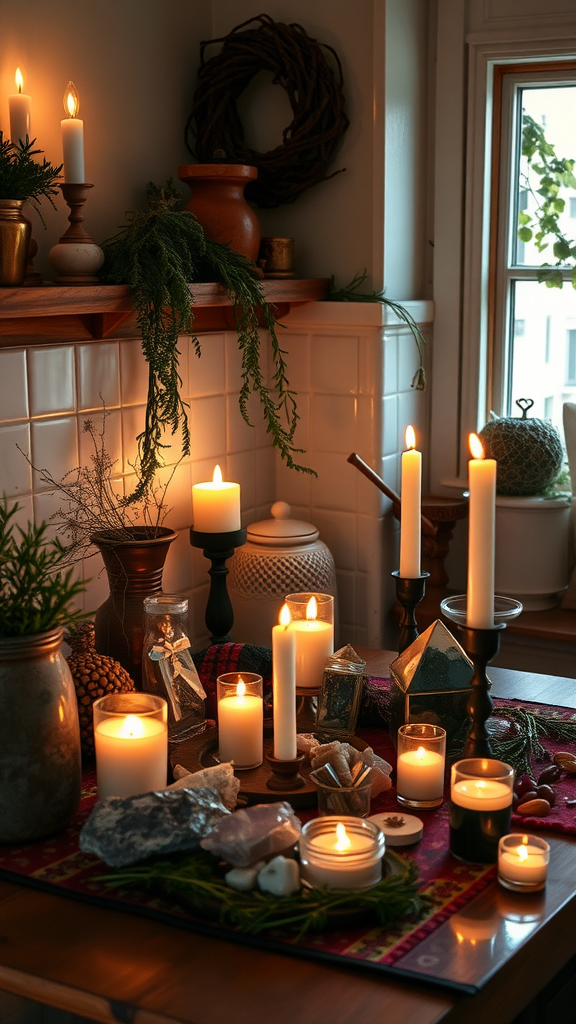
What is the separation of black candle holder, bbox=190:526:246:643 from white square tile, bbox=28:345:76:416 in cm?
32

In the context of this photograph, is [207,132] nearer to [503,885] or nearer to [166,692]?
[166,692]

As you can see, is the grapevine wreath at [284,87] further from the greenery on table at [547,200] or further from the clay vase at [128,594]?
the clay vase at [128,594]

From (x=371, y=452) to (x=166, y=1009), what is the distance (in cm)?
159

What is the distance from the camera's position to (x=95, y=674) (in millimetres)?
1445

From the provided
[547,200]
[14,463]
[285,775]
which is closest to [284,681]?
[285,775]

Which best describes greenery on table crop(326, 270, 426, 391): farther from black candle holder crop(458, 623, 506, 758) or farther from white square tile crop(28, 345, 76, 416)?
black candle holder crop(458, 623, 506, 758)

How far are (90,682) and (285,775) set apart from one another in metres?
0.31

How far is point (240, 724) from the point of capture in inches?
52.7

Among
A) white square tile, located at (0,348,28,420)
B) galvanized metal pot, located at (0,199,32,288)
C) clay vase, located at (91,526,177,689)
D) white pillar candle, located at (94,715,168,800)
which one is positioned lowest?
white pillar candle, located at (94,715,168,800)

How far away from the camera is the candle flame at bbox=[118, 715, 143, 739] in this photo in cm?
123

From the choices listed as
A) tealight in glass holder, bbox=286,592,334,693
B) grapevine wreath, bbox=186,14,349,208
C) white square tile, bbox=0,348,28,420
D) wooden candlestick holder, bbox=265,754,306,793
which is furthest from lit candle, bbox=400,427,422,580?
grapevine wreath, bbox=186,14,349,208

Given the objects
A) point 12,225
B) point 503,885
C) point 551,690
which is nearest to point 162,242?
point 12,225

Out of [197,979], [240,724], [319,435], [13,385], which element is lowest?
[197,979]

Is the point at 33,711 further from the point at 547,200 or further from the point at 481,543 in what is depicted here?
the point at 547,200
